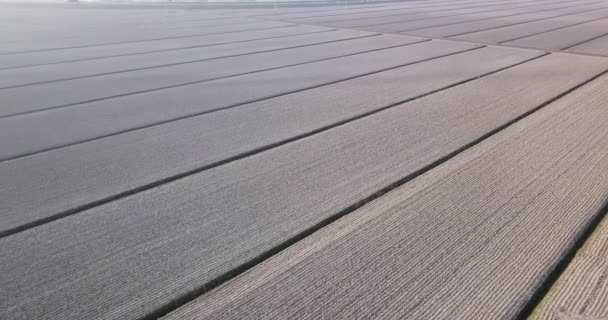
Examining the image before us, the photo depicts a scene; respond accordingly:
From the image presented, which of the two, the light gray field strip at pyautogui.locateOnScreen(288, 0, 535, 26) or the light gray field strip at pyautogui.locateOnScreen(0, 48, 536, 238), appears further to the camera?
the light gray field strip at pyautogui.locateOnScreen(288, 0, 535, 26)

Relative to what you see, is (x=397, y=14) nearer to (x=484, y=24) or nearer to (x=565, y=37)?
(x=484, y=24)

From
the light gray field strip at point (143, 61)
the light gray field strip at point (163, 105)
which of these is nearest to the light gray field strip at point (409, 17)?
the light gray field strip at point (143, 61)

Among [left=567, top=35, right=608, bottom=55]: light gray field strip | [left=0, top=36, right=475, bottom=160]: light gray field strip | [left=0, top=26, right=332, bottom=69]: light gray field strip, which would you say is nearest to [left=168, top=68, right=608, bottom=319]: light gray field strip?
[left=0, top=36, right=475, bottom=160]: light gray field strip

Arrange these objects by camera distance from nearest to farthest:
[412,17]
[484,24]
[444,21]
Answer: [484,24], [444,21], [412,17]

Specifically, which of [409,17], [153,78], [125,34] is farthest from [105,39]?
[409,17]

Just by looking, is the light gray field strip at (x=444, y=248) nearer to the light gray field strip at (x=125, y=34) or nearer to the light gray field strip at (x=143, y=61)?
the light gray field strip at (x=143, y=61)

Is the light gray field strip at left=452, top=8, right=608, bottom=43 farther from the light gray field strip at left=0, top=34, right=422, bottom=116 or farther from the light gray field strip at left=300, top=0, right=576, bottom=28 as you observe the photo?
the light gray field strip at left=300, top=0, right=576, bottom=28
